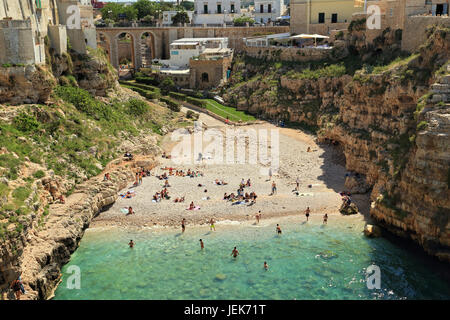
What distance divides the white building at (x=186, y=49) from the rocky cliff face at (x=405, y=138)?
845 inches

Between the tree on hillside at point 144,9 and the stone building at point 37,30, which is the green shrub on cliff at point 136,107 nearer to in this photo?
the stone building at point 37,30

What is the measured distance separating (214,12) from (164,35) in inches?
357

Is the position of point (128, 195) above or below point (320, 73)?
below

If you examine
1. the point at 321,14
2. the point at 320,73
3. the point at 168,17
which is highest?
the point at 168,17

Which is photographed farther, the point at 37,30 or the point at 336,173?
the point at 37,30

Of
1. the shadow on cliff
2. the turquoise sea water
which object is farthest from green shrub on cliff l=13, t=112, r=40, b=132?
the shadow on cliff

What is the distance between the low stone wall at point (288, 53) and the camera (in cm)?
4841

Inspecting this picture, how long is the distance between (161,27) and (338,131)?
1440 inches

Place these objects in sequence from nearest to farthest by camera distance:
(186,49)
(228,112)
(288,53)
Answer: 1. (228,112)
2. (288,53)
3. (186,49)

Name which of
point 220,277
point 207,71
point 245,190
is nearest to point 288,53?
point 207,71

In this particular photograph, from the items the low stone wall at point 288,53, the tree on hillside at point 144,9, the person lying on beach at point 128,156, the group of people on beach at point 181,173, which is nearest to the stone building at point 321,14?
the low stone wall at point 288,53

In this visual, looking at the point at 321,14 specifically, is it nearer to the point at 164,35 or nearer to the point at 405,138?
the point at 164,35

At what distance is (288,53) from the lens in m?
51.0
